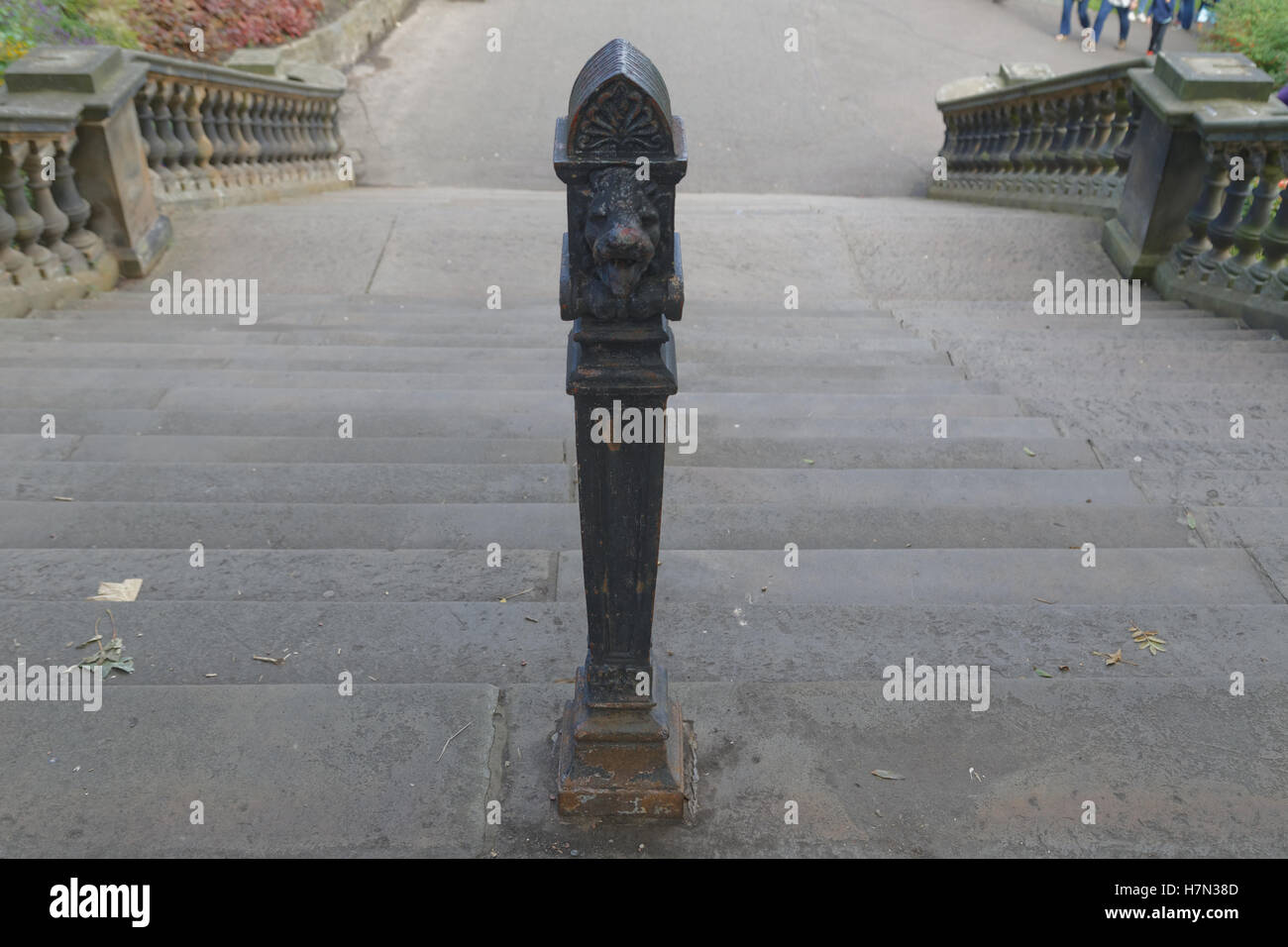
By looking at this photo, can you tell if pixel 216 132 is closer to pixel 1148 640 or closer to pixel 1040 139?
pixel 1040 139

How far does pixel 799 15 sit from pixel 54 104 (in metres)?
15.3

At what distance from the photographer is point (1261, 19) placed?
16234 millimetres

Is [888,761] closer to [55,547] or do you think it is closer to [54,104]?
[55,547]

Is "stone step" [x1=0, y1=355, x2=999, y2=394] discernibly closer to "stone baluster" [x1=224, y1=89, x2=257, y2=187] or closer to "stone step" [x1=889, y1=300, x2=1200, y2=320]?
"stone step" [x1=889, y1=300, x2=1200, y2=320]

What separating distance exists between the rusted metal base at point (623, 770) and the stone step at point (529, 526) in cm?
121

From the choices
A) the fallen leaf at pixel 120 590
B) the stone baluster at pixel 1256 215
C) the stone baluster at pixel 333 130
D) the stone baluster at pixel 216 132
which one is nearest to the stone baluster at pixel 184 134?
the stone baluster at pixel 216 132

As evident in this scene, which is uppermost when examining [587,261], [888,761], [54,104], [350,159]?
[587,261]

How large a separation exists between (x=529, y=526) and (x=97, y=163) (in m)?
4.70

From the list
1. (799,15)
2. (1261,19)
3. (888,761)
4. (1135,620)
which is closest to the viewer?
(888,761)

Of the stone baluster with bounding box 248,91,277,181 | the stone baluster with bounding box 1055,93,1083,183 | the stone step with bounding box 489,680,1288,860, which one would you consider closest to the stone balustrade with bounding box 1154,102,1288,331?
the stone baluster with bounding box 1055,93,1083,183

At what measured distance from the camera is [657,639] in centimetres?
267

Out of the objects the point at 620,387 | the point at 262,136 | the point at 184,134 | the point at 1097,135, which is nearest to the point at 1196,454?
the point at 620,387

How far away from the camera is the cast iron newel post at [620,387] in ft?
5.26

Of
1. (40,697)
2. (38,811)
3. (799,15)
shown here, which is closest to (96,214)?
(40,697)
